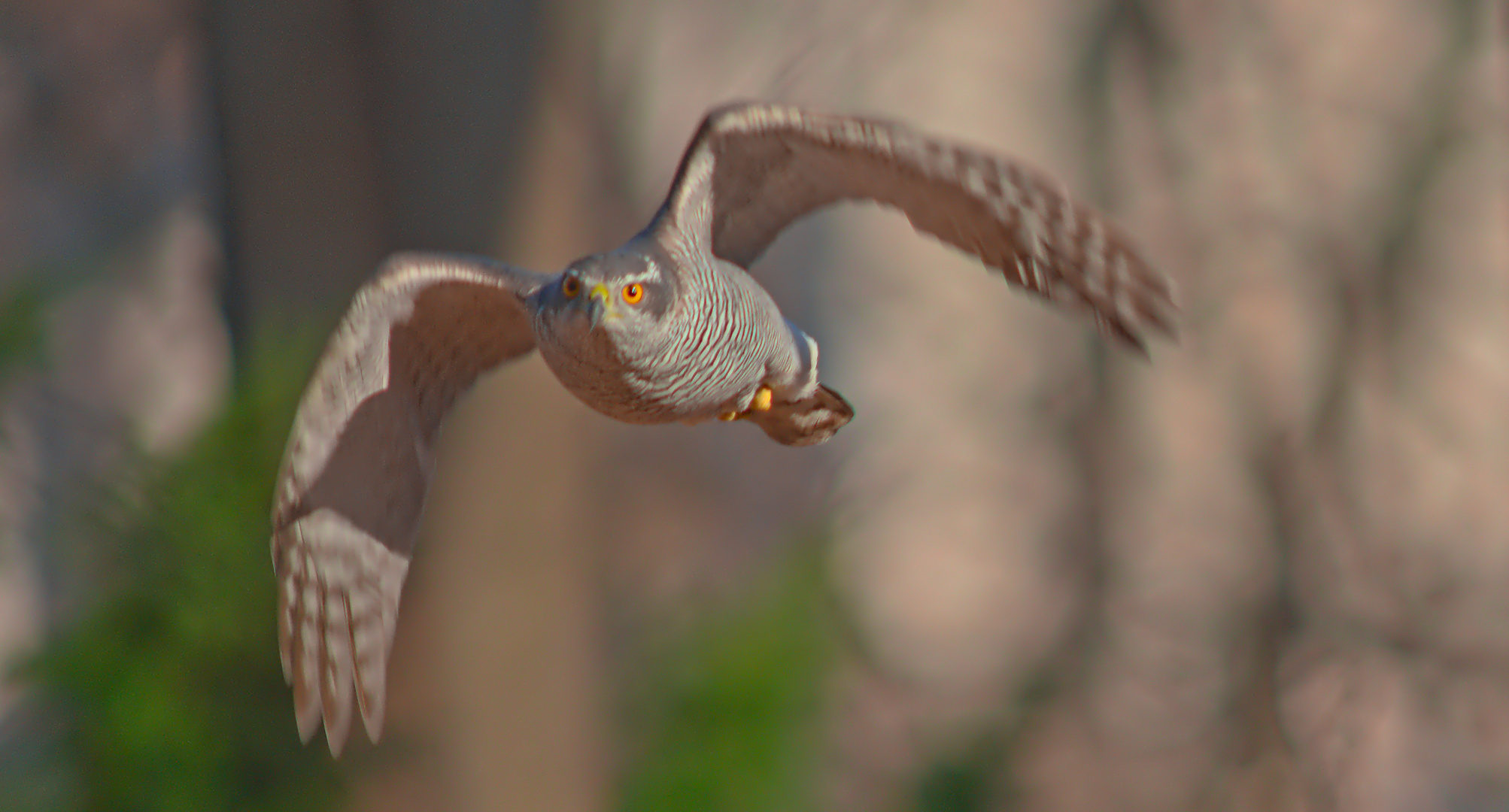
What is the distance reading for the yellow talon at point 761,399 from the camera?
113 cm

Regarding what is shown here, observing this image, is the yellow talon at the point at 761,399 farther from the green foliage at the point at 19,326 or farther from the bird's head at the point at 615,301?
the green foliage at the point at 19,326

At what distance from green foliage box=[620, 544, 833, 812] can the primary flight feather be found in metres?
1.57

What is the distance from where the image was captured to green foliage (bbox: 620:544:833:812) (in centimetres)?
272

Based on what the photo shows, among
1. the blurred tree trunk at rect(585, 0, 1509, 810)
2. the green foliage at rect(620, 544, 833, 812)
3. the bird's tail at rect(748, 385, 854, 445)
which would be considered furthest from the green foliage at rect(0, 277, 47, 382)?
the bird's tail at rect(748, 385, 854, 445)

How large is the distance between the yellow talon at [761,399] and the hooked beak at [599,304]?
0.36 meters

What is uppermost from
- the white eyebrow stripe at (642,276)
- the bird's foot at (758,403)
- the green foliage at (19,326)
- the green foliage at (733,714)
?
the white eyebrow stripe at (642,276)

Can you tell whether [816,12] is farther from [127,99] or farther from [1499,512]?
[1499,512]

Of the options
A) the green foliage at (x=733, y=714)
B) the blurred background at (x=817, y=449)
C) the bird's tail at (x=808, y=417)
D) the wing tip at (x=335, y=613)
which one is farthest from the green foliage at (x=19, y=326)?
the bird's tail at (x=808, y=417)

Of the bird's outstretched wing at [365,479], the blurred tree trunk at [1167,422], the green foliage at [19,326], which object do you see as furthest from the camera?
the blurred tree trunk at [1167,422]

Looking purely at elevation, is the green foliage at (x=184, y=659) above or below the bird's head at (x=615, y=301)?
below

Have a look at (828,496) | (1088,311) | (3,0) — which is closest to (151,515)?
(3,0)

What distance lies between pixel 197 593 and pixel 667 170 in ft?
4.98

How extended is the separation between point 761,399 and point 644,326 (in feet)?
1.19

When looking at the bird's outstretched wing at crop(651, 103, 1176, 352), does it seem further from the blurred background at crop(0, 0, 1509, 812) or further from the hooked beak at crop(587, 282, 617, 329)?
the blurred background at crop(0, 0, 1509, 812)
